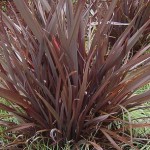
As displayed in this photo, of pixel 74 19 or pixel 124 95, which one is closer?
pixel 74 19

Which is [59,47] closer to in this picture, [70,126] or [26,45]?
[26,45]

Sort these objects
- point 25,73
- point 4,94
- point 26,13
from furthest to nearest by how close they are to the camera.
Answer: point 25,73 → point 4,94 → point 26,13

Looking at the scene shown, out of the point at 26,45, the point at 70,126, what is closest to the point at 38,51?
the point at 26,45

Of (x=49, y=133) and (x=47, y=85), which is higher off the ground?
(x=47, y=85)

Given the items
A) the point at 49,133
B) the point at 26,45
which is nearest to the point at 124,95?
the point at 49,133

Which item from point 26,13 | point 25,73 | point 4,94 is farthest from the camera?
point 25,73

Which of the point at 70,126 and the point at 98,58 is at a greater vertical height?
the point at 98,58

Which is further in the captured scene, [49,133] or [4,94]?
[49,133]

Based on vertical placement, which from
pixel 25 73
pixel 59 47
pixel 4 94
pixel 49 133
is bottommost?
pixel 49 133

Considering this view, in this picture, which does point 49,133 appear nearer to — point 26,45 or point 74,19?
point 26,45
